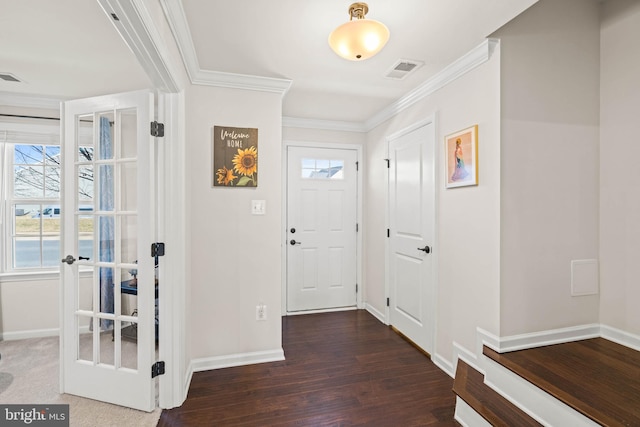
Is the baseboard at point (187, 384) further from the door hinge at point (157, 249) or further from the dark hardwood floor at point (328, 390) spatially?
the door hinge at point (157, 249)

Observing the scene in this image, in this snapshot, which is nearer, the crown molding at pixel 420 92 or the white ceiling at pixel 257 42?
the white ceiling at pixel 257 42

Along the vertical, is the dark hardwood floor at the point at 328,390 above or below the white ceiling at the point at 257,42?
below

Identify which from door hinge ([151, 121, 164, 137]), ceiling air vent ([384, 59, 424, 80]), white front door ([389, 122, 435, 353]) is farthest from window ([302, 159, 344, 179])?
door hinge ([151, 121, 164, 137])

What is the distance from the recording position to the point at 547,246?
2092 millimetres

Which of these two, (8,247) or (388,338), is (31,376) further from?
(388,338)

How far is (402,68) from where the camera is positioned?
7.98 ft

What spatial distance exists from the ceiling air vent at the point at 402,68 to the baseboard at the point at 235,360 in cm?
253

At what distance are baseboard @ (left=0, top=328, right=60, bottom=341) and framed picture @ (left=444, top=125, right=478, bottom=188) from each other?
404 centimetres

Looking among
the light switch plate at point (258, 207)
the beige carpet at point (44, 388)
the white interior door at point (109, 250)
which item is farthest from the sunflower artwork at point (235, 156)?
the beige carpet at point (44, 388)

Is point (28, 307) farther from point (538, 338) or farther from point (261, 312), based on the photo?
point (538, 338)

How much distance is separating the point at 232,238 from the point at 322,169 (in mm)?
1703

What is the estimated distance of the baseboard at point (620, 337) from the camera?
2004 mm

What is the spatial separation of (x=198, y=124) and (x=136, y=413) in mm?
2065

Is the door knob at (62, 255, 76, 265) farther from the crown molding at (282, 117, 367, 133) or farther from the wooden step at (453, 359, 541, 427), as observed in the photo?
the wooden step at (453, 359, 541, 427)
